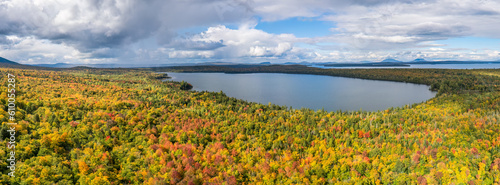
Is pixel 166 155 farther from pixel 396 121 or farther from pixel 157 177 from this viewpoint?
pixel 396 121

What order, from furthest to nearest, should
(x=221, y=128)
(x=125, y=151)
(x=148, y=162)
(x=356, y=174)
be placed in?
(x=221, y=128) → (x=125, y=151) → (x=148, y=162) → (x=356, y=174)

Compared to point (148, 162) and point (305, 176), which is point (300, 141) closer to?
point (305, 176)

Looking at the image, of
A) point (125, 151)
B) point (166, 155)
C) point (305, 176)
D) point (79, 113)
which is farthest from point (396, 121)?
point (79, 113)

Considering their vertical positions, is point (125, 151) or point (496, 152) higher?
point (496, 152)

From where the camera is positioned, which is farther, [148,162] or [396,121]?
[396,121]

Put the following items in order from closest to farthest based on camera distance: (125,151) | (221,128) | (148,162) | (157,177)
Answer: (157,177), (148,162), (125,151), (221,128)

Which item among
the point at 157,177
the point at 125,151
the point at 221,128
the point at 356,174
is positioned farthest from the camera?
the point at 221,128

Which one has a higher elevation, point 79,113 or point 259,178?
point 79,113

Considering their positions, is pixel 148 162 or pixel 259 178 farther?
pixel 148 162

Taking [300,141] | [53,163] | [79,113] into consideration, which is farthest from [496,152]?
[79,113]
